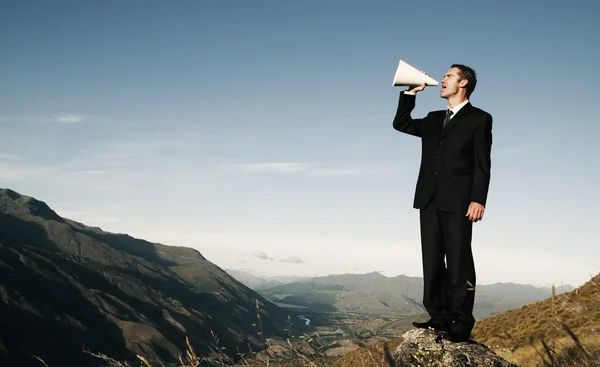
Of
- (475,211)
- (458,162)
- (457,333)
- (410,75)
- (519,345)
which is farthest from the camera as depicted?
(519,345)

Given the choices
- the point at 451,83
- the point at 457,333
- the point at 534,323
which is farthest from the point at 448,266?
the point at 534,323

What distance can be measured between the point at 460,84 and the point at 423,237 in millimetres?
2130

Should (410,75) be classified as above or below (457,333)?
above

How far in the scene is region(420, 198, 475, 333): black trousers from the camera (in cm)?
569

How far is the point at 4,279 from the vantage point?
198250mm

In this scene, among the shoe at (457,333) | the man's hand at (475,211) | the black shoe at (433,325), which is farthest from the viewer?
the black shoe at (433,325)

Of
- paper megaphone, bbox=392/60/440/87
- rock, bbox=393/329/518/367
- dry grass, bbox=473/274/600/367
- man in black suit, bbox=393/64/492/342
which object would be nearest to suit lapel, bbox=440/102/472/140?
man in black suit, bbox=393/64/492/342

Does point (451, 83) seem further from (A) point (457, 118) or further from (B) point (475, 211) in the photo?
(B) point (475, 211)

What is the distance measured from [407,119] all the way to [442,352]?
3226 millimetres

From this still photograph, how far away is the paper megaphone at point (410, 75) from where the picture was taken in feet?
20.7

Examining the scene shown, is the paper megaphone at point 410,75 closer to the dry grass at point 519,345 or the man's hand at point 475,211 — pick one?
the man's hand at point 475,211

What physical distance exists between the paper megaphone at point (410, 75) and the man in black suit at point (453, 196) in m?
0.11

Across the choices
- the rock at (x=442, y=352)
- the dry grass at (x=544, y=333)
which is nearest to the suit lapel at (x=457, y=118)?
the dry grass at (x=544, y=333)

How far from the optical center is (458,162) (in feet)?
19.2
